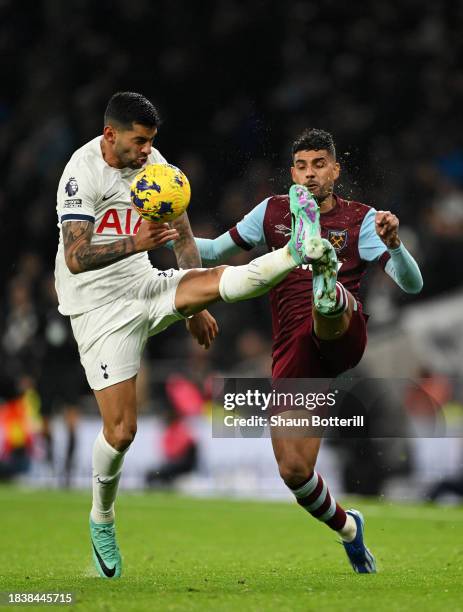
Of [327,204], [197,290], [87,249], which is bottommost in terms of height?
[197,290]

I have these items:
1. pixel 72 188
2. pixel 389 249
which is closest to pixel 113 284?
pixel 72 188

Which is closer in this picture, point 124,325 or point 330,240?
point 124,325

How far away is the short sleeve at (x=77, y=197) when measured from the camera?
19.3 ft

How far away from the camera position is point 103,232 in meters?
6.14

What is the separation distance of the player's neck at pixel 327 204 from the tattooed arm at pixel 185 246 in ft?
2.34

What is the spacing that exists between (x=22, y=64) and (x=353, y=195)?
10.4 metres

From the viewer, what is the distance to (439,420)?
11.9 m

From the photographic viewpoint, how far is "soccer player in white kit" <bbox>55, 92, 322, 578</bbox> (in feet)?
19.2

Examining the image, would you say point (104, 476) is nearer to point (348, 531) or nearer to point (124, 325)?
point (124, 325)

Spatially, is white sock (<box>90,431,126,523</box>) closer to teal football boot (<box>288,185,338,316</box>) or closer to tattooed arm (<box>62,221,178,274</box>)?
tattooed arm (<box>62,221,178,274</box>)

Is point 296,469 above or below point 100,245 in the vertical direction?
below

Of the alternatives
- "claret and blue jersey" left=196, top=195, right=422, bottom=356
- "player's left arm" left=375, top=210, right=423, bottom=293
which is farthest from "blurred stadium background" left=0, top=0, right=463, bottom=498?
"player's left arm" left=375, top=210, right=423, bottom=293

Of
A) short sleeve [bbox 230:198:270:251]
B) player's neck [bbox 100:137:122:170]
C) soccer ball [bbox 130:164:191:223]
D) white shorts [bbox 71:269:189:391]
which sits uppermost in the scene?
player's neck [bbox 100:137:122:170]

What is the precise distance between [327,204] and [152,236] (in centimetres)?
127
